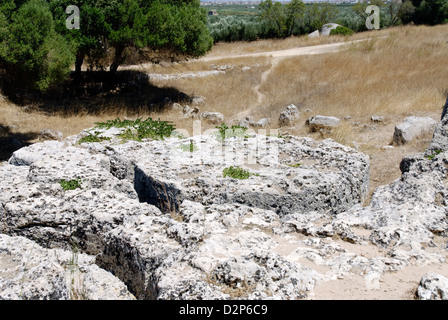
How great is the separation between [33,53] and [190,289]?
35.5 feet

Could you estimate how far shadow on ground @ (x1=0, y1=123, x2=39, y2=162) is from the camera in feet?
37.4

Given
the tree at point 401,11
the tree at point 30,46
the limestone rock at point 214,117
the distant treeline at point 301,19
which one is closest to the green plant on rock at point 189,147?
the tree at point 30,46

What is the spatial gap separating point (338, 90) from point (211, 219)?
12.7 m

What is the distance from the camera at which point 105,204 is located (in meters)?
4.95

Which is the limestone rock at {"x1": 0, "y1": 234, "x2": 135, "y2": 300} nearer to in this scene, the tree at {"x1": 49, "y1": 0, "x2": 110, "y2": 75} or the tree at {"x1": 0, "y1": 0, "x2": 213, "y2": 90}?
the tree at {"x1": 0, "y1": 0, "x2": 213, "y2": 90}

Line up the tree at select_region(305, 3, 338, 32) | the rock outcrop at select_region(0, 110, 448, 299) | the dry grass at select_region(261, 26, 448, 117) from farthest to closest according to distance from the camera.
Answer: the tree at select_region(305, 3, 338, 32) → the dry grass at select_region(261, 26, 448, 117) → the rock outcrop at select_region(0, 110, 448, 299)

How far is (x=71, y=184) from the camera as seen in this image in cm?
546

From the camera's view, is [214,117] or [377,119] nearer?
[377,119]

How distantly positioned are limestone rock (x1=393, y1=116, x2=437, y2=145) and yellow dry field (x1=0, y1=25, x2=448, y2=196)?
0.77ft

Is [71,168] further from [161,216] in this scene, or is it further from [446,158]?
[446,158]

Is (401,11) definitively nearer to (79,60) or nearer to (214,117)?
(214,117)

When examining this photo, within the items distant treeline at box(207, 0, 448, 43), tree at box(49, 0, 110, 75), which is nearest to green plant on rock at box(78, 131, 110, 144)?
tree at box(49, 0, 110, 75)

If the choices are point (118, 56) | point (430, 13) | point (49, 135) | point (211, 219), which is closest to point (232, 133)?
point (211, 219)

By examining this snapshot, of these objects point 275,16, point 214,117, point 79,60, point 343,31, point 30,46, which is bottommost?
point 214,117
